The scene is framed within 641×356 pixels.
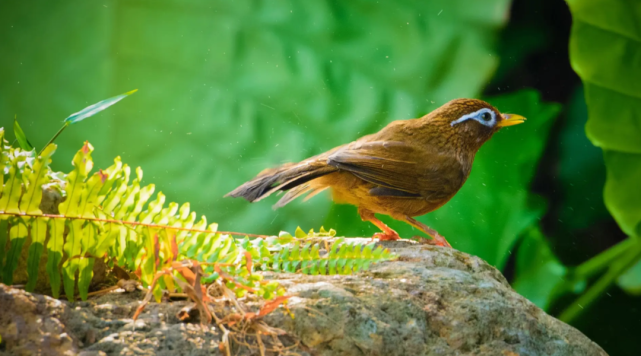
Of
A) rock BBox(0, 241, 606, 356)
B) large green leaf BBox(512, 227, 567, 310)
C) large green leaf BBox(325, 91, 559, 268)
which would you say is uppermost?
rock BBox(0, 241, 606, 356)

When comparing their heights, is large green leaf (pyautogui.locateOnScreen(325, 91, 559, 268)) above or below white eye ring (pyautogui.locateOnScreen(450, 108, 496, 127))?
below

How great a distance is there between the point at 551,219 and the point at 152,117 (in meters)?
3.12

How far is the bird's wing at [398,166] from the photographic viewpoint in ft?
9.76

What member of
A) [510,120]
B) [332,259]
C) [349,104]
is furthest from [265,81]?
[332,259]

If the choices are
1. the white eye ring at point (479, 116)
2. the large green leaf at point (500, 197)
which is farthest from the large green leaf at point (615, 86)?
the white eye ring at point (479, 116)

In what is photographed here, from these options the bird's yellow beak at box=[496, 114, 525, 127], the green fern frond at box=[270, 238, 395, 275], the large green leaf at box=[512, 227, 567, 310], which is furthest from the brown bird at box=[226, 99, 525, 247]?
the large green leaf at box=[512, 227, 567, 310]

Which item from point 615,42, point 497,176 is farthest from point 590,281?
point 615,42

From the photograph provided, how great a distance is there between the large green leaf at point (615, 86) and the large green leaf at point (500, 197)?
36cm

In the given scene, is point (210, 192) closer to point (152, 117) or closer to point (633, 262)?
point (152, 117)

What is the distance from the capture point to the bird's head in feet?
11.1

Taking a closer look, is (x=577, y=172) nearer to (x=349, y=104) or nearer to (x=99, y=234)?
(x=349, y=104)

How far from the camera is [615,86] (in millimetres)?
3855

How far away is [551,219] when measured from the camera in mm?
4172

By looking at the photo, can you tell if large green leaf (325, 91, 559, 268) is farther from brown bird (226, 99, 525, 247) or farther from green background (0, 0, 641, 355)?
brown bird (226, 99, 525, 247)
